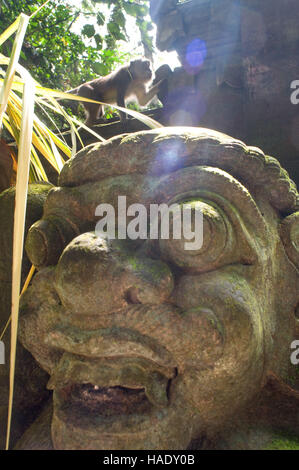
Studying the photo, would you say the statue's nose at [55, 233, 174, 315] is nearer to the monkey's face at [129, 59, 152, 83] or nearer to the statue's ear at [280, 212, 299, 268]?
the statue's ear at [280, 212, 299, 268]

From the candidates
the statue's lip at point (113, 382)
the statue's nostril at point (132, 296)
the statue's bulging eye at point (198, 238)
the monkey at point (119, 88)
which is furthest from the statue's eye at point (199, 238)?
the monkey at point (119, 88)

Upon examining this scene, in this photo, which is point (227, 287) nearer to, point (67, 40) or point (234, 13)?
point (234, 13)

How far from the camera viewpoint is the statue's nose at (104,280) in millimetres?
809

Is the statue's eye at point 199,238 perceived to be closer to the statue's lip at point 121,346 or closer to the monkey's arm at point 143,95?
the statue's lip at point 121,346

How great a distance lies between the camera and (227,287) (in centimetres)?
83

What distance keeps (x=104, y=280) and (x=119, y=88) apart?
3.89 metres

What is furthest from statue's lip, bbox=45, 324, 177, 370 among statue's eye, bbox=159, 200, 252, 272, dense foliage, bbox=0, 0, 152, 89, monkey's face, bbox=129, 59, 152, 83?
monkey's face, bbox=129, 59, 152, 83

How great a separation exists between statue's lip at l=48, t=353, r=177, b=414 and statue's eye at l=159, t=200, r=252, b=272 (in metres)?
0.25

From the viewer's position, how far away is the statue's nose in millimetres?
809

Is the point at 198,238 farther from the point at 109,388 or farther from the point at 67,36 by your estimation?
the point at 67,36

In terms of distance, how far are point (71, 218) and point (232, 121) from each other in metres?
1.60

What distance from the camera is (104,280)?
2.65 feet

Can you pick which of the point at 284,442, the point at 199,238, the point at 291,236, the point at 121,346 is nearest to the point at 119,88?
the point at 291,236

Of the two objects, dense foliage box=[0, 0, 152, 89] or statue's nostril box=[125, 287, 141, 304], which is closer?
statue's nostril box=[125, 287, 141, 304]
